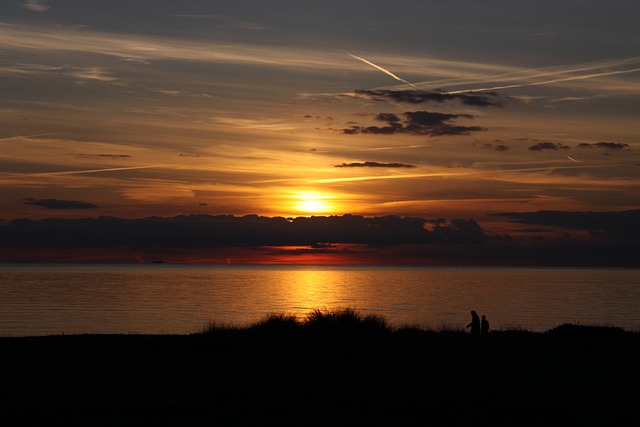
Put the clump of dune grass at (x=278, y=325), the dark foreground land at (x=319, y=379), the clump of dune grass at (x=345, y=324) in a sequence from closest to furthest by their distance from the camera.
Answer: the dark foreground land at (x=319, y=379), the clump of dune grass at (x=278, y=325), the clump of dune grass at (x=345, y=324)

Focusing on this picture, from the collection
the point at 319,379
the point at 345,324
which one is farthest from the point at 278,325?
the point at 319,379

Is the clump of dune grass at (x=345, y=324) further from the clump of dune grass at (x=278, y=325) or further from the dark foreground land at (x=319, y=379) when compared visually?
the clump of dune grass at (x=278, y=325)

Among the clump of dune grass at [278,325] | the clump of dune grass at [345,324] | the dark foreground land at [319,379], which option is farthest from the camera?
the clump of dune grass at [345,324]

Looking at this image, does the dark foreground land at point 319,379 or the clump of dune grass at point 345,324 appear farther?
the clump of dune grass at point 345,324

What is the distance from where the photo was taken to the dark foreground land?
16984 millimetres

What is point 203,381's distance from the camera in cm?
2153

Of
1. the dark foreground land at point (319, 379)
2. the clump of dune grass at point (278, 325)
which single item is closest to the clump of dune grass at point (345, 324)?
the dark foreground land at point (319, 379)

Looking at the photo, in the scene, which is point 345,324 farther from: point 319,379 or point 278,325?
point 319,379

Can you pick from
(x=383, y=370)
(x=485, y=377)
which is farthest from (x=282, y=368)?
Answer: (x=485, y=377)

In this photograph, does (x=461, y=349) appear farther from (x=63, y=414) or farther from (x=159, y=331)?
(x=159, y=331)

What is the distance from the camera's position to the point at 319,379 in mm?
22375

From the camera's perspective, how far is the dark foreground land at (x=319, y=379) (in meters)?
17.0

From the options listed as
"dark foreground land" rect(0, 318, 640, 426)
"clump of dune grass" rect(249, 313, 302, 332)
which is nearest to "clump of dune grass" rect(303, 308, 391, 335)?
"dark foreground land" rect(0, 318, 640, 426)

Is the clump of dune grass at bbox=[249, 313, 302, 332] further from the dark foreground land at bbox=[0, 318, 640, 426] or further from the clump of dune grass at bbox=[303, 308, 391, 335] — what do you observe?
the clump of dune grass at bbox=[303, 308, 391, 335]
